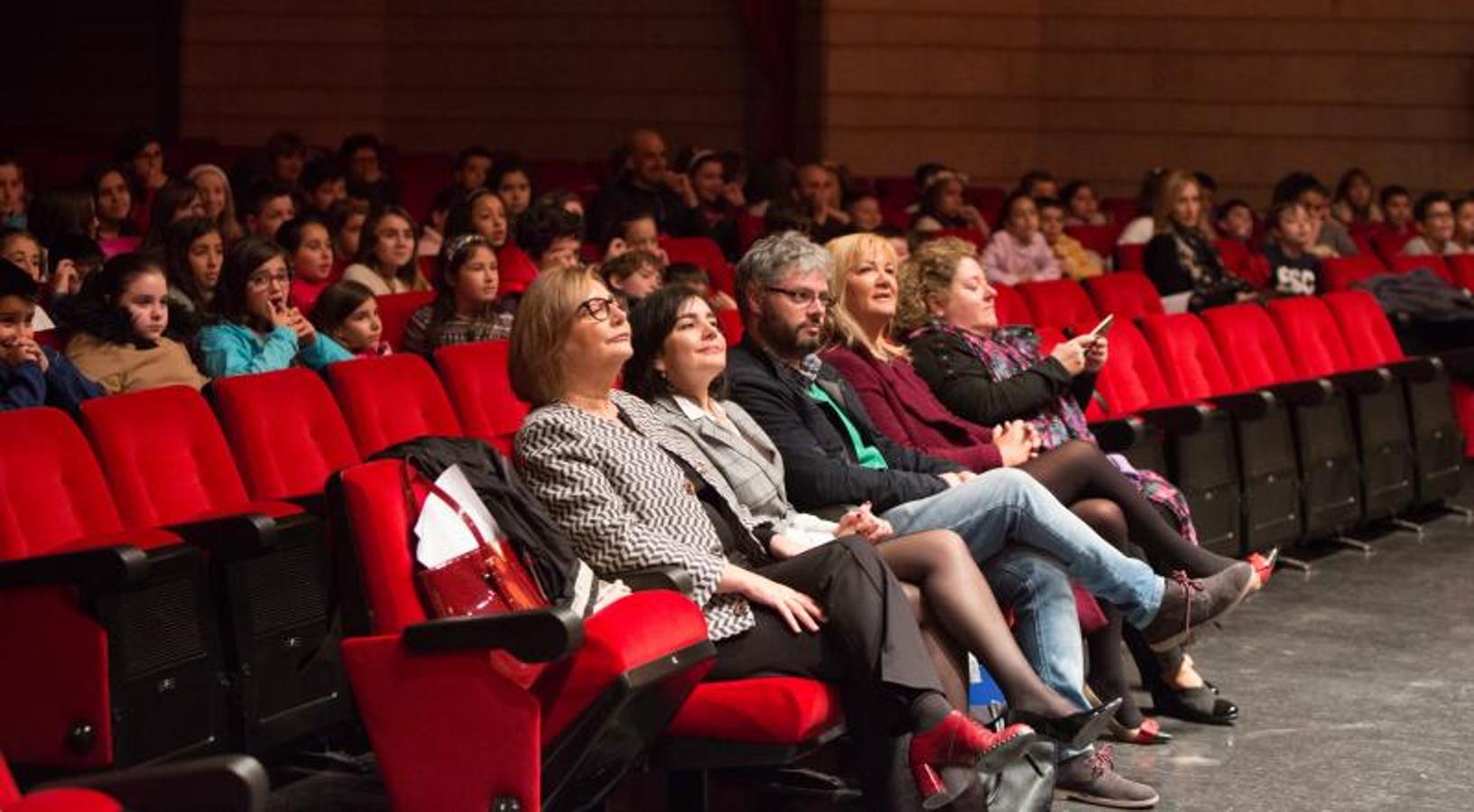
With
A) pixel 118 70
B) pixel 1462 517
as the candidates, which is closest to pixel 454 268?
pixel 1462 517

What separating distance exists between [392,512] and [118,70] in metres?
10.5

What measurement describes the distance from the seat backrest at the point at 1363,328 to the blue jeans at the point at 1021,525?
3017 mm

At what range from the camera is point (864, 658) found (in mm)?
3252

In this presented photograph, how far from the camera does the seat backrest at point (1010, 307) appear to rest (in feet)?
19.9

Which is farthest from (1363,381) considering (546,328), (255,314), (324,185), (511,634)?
(511,634)

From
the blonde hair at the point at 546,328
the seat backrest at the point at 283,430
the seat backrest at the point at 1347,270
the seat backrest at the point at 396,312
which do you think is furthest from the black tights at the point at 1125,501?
the seat backrest at the point at 1347,270

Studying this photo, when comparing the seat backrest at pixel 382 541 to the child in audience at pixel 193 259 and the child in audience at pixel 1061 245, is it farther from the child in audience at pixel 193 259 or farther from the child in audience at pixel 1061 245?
the child in audience at pixel 1061 245

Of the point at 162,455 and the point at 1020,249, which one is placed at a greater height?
the point at 1020,249

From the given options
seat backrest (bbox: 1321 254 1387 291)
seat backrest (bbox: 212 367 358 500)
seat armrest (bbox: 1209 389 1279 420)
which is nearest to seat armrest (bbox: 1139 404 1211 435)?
seat armrest (bbox: 1209 389 1279 420)

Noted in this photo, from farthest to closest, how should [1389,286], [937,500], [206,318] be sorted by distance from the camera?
[1389,286], [206,318], [937,500]

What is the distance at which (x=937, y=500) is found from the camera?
3842mm

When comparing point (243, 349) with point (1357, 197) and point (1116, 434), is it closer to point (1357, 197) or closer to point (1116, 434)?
point (1116, 434)

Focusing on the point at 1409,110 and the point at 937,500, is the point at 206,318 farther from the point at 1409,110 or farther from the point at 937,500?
the point at 1409,110

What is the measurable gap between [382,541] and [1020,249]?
568 centimetres
